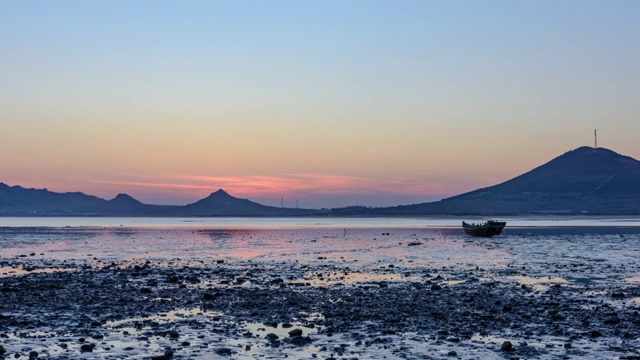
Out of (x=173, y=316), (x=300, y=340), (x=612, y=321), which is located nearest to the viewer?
(x=300, y=340)

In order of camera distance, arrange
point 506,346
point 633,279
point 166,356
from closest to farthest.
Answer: point 166,356 < point 506,346 < point 633,279

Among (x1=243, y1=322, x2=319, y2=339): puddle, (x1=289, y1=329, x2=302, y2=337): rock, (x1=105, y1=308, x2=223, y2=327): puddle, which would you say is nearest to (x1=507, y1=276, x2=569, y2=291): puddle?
(x1=243, y1=322, x2=319, y2=339): puddle

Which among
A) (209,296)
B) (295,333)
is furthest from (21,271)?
(295,333)

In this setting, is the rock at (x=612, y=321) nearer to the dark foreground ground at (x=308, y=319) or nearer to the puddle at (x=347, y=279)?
the dark foreground ground at (x=308, y=319)

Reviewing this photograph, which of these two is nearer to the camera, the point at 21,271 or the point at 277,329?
the point at 277,329

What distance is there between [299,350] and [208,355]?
7.18ft

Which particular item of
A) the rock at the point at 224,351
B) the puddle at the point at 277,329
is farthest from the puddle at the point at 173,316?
the rock at the point at 224,351

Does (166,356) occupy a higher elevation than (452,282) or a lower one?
lower

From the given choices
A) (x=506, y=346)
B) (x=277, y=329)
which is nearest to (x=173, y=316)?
(x=277, y=329)

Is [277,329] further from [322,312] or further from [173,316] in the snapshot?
[173,316]

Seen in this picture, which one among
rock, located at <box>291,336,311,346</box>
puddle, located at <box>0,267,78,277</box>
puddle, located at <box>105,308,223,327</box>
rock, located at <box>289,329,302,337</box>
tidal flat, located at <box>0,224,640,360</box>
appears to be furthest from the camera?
puddle, located at <box>0,267,78,277</box>

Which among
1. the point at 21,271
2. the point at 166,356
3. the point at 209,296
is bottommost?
the point at 166,356

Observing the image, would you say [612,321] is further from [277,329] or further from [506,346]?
[277,329]

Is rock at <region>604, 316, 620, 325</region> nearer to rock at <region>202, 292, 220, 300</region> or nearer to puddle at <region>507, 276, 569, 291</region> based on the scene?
puddle at <region>507, 276, 569, 291</region>
